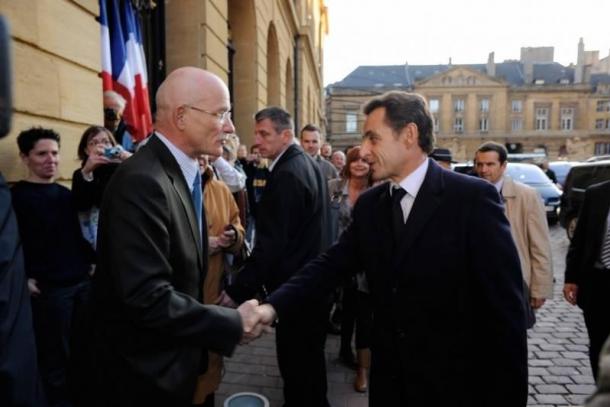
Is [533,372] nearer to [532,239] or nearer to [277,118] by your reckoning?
[532,239]

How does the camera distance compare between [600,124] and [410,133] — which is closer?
[410,133]

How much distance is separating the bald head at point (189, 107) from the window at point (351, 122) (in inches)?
2691

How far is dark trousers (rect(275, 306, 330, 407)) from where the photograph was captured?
11.6 feet

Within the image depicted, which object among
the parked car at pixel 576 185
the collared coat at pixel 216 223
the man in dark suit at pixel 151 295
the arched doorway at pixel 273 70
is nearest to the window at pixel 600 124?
the parked car at pixel 576 185

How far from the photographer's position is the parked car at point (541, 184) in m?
14.5

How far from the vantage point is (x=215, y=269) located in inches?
137

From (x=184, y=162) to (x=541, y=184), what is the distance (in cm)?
1563

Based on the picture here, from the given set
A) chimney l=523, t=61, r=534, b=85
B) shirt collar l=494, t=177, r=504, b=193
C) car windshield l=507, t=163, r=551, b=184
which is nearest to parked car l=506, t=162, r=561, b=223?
Answer: car windshield l=507, t=163, r=551, b=184

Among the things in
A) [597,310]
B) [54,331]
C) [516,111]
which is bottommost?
[54,331]

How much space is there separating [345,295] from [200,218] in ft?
8.82

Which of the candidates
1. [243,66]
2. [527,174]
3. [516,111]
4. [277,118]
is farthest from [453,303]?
[516,111]

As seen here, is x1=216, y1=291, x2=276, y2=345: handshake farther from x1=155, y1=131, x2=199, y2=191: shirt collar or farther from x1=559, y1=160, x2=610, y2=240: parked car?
x1=559, y1=160, x2=610, y2=240: parked car

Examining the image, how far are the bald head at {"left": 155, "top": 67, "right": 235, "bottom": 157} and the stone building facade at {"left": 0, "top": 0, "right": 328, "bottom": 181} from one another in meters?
0.72

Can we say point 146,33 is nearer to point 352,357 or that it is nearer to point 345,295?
point 345,295
